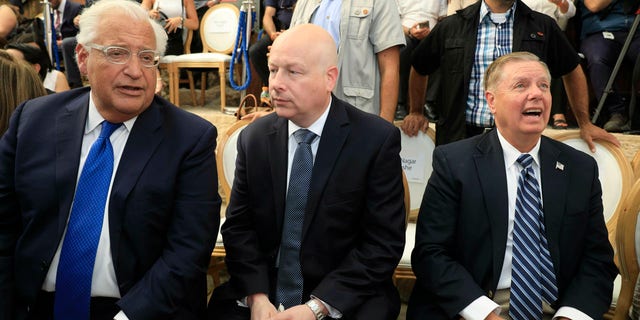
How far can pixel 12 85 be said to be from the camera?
2252 millimetres

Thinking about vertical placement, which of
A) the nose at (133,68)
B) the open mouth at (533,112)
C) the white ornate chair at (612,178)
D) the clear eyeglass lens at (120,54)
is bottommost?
the white ornate chair at (612,178)

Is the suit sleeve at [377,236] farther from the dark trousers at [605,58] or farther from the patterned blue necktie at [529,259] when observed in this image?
the dark trousers at [605,58]

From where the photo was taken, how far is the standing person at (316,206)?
201cm

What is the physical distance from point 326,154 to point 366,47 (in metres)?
1.27

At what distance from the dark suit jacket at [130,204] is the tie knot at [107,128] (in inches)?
2.5

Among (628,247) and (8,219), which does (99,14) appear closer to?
(8,219)

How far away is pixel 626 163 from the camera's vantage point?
272 centimetres

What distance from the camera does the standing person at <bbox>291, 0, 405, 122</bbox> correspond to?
3129mm

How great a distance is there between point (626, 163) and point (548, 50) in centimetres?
68

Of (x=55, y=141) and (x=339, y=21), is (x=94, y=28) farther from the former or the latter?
(x=339, y=21)

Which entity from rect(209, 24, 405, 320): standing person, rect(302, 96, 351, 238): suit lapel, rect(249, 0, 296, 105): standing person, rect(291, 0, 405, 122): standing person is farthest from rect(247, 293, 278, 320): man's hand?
rect(249, 0, 296, 105): standing person

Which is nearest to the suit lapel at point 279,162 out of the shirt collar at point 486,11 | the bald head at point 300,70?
the bald head at point 300,70

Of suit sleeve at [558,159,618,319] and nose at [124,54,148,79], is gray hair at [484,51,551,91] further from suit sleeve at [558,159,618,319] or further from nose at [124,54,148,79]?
nose at [124,54,148,79]

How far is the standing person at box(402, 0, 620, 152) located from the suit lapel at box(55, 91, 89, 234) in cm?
170
